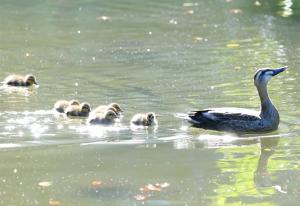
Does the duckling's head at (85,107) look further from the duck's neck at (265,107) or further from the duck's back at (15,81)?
the duck's neck at (265,107)

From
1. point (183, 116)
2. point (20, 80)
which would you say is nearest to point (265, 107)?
point (183, 116)

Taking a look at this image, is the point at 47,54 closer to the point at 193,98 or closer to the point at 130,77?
the point at 130,77

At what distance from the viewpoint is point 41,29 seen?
63.6 feet

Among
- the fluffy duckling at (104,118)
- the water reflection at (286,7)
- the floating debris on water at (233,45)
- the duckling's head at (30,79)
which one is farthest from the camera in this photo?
the water reflection at (286,7)

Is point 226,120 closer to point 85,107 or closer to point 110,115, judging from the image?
point 110,115

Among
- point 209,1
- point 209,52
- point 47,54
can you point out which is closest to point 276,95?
point 209,52

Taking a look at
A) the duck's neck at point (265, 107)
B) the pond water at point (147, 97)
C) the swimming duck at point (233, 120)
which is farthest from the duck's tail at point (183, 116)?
the duck's neck at point (265, 107)

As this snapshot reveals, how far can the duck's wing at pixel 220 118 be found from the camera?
10.9m

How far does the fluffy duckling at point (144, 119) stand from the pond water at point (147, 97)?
116 mm

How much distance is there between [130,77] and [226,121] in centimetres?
347

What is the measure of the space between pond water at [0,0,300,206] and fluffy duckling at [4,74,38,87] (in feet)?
0.48

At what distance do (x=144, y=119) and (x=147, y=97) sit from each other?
1.80 metres

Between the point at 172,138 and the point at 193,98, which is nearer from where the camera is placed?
the point at 172,138

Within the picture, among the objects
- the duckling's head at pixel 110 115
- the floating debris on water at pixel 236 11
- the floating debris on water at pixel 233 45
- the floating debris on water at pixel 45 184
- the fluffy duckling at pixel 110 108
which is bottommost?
the floating debris on water at pixel 45 184
